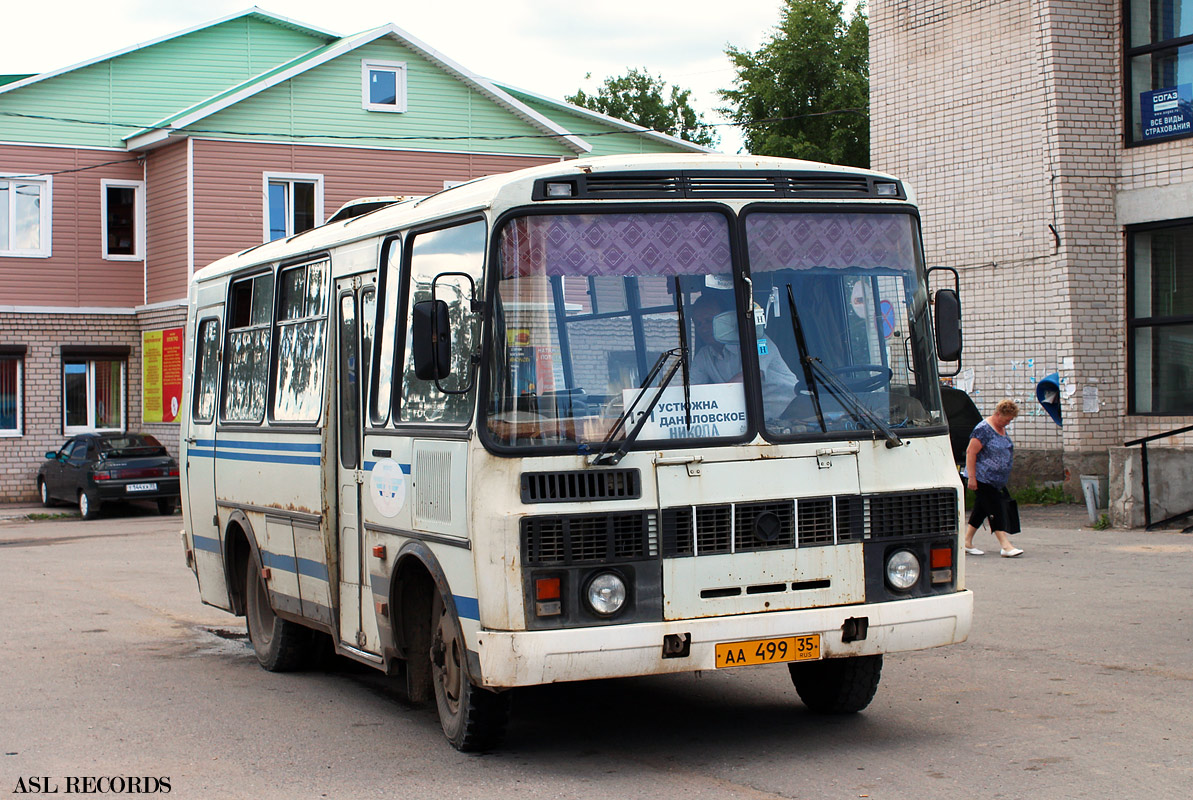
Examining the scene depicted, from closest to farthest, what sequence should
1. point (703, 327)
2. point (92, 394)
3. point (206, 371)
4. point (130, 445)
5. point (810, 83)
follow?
point (703, 327) → point (206, 371) → point (130, 445) → point (92, 394) → point (810, 83)

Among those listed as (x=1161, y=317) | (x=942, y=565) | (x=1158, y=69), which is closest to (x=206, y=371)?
(x=942, y=565)

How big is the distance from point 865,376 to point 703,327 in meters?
0.85

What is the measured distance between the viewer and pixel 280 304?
31.8ft

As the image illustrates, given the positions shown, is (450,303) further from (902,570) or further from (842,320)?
(902,570)

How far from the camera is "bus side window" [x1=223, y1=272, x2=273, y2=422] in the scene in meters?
9.89

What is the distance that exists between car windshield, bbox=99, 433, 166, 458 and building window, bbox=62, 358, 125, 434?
3969 millimetres

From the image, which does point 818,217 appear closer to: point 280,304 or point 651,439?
point 651,439

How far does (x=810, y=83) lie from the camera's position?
5266cm

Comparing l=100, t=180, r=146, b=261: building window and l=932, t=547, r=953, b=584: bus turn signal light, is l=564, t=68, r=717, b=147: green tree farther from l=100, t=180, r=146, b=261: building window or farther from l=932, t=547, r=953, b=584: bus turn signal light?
l=932, t=547, r=953, b=584: bus turn signal light

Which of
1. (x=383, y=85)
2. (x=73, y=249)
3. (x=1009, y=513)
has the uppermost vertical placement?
(x=383, y=85)

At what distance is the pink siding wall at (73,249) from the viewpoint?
30.8m

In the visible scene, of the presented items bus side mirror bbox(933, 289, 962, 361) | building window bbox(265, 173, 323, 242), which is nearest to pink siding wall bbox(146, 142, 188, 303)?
building window bbox(265, 173, 323, 242)

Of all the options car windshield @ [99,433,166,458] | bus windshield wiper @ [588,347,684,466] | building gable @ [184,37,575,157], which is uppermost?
building gable @ [184,37,575,157]

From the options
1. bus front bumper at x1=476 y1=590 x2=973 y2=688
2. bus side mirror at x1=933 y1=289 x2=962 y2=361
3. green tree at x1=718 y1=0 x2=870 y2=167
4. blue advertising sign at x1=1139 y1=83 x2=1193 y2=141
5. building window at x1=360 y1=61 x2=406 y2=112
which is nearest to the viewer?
bus front bumper at x1=476 y1=590 x2=973 y2=688
